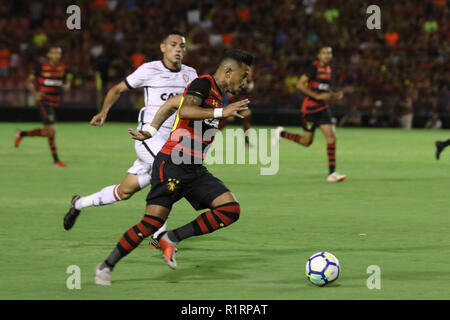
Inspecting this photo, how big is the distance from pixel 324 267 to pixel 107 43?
30.6 meters

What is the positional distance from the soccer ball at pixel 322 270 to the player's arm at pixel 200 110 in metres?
1.20

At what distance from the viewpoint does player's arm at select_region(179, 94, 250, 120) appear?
6.08 meters

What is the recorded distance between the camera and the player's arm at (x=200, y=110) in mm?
6080

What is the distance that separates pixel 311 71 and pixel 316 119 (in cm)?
80

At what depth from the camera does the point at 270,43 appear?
33250mm

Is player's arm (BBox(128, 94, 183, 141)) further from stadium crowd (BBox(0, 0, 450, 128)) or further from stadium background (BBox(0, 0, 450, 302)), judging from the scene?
stadium crowd (BBox(0, 0, 450, 128))

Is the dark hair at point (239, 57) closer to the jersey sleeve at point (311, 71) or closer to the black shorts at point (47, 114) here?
the jersey sleeve at point (311, 71)

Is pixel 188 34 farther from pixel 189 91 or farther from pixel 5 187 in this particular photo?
pixel 189 91

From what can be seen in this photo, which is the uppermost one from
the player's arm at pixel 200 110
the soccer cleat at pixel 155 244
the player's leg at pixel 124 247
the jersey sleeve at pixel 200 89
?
the jersey sleeve at pixel 200 89

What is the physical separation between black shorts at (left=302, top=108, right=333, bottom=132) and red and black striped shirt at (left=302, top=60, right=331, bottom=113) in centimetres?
7

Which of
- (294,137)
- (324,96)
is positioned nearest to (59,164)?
(294,137)

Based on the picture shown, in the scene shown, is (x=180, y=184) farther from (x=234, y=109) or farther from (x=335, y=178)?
(x=335, y=178)

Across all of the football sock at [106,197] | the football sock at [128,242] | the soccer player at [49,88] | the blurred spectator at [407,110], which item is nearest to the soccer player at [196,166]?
the football sock at [128,242]

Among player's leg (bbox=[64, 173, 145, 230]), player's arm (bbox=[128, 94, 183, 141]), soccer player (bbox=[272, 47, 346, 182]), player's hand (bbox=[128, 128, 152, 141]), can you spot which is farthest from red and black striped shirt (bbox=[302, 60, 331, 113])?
player's hand (bbox=[128, 128, 152, 141])
